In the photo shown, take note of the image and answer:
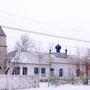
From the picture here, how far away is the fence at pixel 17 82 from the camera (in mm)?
25656

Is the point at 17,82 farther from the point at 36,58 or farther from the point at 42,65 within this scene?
the point at 36,58

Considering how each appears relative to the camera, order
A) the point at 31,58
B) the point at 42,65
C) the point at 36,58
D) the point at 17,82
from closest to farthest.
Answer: the point at 17,82 < the point at 42,65 < the point at 31,58 < the point at 36,58

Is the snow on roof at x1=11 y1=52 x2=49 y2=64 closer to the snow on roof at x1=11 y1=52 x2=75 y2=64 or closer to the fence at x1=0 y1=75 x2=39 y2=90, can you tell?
the snow on roof at x1=11 y1=52 x2=75 y2=64

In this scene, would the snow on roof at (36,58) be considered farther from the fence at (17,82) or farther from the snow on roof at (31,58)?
the fence at (17,82)

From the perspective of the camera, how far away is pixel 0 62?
126 feet

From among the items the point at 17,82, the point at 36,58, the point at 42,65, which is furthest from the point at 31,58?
the point at 17,82

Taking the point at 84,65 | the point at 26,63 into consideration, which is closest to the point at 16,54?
the point at 26,63

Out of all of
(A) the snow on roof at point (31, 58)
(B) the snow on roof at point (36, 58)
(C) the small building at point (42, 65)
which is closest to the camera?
(C) the small building at point (42, 65)

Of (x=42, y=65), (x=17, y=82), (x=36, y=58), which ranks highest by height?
(x=36, y=58)

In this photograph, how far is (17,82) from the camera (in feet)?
87.8

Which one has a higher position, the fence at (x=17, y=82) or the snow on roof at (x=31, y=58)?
the snow on roof at (x=31, y=58)

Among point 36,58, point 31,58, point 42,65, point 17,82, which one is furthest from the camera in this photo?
point 36,58

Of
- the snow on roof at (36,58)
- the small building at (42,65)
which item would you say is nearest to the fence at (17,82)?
the small building at (42,65)

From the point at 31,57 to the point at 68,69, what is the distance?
7283mm
